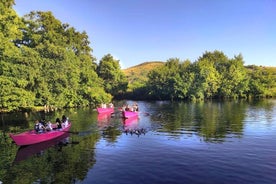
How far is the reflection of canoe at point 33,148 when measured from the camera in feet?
90.3

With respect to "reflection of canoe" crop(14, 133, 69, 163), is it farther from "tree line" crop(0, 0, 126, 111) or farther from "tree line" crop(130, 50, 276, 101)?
"tree line" crop(130, 50, 276, 101)

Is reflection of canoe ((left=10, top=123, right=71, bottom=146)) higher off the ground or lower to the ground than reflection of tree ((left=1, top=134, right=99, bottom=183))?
higher

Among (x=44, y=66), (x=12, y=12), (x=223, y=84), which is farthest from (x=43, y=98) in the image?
Answer: (x=223, y=84)

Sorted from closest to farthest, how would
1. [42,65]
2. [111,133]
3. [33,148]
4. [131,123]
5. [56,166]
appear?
[56,166] < [33,148] < [111,133] < [131,123] < [42,65]

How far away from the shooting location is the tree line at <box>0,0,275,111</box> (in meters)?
59.9

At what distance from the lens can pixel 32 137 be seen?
31.6 meters

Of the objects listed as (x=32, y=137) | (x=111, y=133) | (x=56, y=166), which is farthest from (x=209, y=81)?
(x=56, y=166)

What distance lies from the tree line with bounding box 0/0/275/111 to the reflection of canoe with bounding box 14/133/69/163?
84.2 ft

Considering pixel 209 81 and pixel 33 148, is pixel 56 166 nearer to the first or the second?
pixel 33 148

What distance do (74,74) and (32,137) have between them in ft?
162

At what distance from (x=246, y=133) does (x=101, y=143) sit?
18.1 m

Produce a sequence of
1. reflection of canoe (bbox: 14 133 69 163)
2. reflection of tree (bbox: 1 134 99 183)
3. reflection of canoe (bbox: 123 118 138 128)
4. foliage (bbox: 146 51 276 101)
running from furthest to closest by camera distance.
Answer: foliage (bbox: 146 51 276 101) → reflection of canoe (bbox: 123 118 138 128) → reflection of canoe (bbox: 14 133 69 163) → reflection of tree (bbox: 1 134 99 183)

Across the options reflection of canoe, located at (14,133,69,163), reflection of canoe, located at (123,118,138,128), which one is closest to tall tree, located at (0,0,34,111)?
reflection of canoe, located at (123,118,138,128)

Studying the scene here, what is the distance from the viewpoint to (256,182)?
18938 mm
